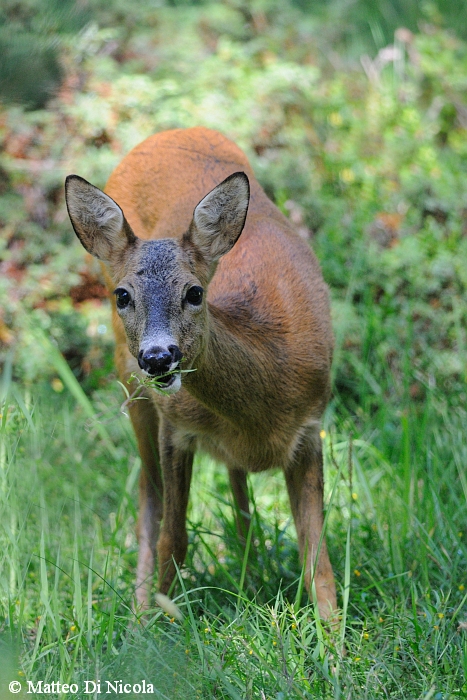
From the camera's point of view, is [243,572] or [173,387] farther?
[243,572]

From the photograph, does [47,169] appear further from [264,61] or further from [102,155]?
[264,61]

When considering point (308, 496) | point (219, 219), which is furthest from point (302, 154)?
point (308, 496)

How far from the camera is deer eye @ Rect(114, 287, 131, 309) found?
3529 millimetres

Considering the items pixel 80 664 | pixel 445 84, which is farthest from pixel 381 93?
pixel 80 664

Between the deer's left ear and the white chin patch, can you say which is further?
the deer's left ear

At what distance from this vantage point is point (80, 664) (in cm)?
318

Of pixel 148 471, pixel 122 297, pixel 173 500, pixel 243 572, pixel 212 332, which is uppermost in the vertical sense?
pixel 122 297

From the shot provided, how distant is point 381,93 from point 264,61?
3.50 feet

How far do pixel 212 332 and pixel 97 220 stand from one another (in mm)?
672

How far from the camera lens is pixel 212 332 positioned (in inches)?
144

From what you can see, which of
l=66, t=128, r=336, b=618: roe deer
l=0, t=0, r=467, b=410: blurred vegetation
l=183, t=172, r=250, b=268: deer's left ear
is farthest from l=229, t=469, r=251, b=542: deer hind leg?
l=183, t=172, r=250, b=268: deer's left ear

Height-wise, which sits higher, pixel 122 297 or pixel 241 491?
pixel 122 297

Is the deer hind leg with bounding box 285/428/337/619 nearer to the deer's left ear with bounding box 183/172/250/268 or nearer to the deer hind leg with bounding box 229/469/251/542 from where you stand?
the deer hind leg with bounding box 229/469/251/542

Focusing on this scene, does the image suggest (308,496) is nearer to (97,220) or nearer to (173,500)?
(173,500)
